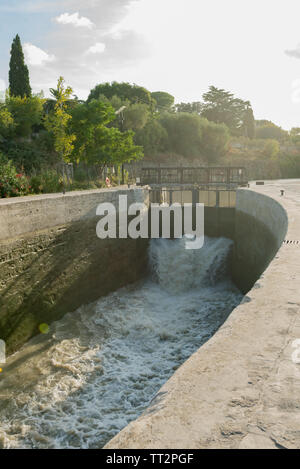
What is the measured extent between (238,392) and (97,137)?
1963 cm

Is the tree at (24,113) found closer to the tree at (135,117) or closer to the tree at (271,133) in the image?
the tree at (135,117)

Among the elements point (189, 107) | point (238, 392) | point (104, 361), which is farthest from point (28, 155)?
point (189, 107)

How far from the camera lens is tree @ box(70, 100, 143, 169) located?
19859 mm

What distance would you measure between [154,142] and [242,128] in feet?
110

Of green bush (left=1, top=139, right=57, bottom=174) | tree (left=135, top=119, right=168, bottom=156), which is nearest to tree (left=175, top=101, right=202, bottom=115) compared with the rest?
tree (left=135, top=119, right=168, bottom=156)

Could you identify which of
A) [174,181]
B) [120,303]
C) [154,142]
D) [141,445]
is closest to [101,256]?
[120,303]

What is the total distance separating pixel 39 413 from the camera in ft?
24.1

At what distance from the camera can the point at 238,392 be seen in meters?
2.59

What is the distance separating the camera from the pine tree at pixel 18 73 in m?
29.3

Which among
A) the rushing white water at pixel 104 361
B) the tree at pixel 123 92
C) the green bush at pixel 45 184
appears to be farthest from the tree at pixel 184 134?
the rushing white water at pixel 104 361

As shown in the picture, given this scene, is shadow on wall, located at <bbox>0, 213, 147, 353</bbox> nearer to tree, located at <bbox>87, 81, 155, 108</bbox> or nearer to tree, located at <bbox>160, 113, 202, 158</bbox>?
tree, located at <bbox>160, 113, 202, 158</bbox>

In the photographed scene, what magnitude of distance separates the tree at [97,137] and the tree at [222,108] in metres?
47.9

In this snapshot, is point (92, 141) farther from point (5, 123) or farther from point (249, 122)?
point (249, 122)

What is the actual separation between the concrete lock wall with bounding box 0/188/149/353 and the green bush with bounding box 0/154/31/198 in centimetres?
145
